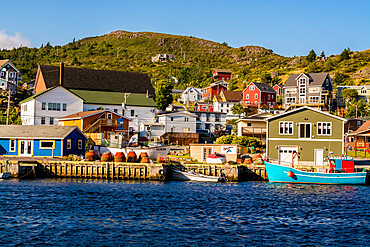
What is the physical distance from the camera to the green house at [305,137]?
52.5 m

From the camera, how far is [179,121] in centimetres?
8569

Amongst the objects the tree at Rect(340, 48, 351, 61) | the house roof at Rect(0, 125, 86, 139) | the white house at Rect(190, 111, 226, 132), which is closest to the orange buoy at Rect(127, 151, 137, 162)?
the house roof at Rect(0, 125, 86, 139)

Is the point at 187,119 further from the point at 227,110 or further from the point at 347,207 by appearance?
the point at 347,207

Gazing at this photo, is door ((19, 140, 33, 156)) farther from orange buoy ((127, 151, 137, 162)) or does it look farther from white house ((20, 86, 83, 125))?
white house ((20, 86, 83, 125))

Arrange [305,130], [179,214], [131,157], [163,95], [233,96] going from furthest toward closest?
1. [233,96]
2. [163,95]
3. [305,130]
4. [131,157]
5. [179,214]

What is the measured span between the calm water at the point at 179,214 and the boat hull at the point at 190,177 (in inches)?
138

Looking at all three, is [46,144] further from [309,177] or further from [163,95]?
[163,95]

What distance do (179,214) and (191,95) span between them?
12611 cm

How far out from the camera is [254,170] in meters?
49.1

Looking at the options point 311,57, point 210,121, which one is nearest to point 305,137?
point 210,121

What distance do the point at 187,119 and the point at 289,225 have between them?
196 feet

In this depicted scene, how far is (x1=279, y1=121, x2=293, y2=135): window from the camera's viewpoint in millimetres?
54219

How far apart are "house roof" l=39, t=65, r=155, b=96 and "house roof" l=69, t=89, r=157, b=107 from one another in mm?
4773

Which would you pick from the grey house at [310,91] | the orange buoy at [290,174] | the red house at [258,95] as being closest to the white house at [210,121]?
the red house at [258,95]
